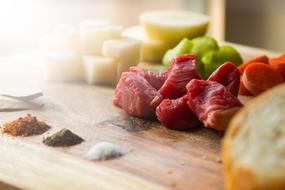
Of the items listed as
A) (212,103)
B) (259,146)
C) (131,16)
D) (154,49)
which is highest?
(259,146)

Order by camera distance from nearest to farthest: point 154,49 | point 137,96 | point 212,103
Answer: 1. point 212,103
2. point 137,96
3. point 154,49

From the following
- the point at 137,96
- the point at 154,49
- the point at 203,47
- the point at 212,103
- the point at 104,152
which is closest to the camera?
the point at 104,152

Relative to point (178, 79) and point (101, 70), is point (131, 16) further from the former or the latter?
point (178, 79)

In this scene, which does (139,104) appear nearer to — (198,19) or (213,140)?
(213,140)

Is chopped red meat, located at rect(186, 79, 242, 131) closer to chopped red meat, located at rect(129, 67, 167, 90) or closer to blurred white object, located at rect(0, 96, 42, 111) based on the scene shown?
chopped red meat, located at rect(129, 67, 167, 90)

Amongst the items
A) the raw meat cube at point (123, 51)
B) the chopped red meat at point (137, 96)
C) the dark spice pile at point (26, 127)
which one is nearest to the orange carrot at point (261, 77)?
the chopped red meat at point (137, 96)

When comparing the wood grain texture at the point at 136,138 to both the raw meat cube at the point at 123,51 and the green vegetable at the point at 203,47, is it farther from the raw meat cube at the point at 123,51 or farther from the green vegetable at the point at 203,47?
the green vegetable at the point at 203,47

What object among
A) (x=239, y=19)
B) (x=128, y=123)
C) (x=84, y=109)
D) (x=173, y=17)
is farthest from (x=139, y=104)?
(x=239, y=19)

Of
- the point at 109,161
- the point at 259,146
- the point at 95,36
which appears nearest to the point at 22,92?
the point at 95,36
